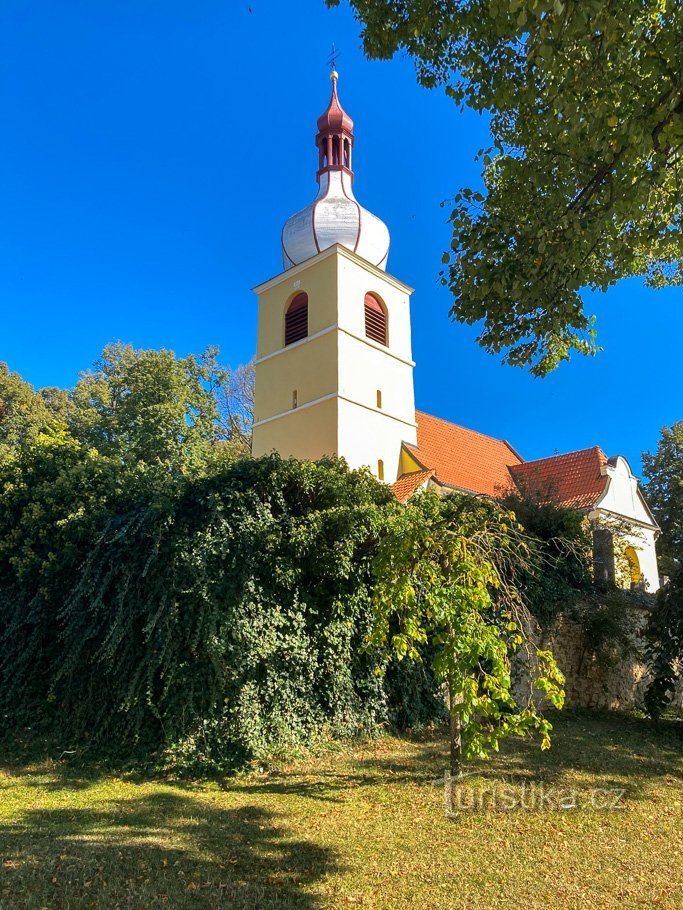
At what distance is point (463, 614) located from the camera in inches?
256

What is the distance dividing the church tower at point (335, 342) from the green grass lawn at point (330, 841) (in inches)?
551

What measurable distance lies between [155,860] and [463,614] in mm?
3398

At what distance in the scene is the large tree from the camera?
4.94 m

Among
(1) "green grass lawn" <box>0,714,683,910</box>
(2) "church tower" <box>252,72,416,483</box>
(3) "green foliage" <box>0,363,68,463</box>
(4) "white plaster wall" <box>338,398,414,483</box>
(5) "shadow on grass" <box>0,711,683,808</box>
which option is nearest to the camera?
(1) "green grass lawn" <box>0,714,683,910</box>

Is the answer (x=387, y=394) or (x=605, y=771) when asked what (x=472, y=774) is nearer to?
(x=605, y=771)

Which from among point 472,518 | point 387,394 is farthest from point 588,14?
point 387,394

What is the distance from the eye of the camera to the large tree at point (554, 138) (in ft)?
16.2

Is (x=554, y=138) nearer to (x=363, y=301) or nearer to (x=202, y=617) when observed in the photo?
(x=202, y=617)

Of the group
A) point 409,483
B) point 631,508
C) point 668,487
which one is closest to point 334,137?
point 409,483

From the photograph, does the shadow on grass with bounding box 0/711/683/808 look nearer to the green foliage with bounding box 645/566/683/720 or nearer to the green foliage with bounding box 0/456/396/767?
the green foliage with bounding box 0/456/396/767

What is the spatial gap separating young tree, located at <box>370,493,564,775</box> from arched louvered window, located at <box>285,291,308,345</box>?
16319mm

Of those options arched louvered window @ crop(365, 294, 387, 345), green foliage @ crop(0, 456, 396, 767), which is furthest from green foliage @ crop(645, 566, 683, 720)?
arched louvered window @ crop(365, 294, 387, 345)

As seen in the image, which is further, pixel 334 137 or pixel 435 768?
pixel 334 137

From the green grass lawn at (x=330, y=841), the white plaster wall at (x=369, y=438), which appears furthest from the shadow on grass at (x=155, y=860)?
the white plaster wall at (x=369, y=438)
